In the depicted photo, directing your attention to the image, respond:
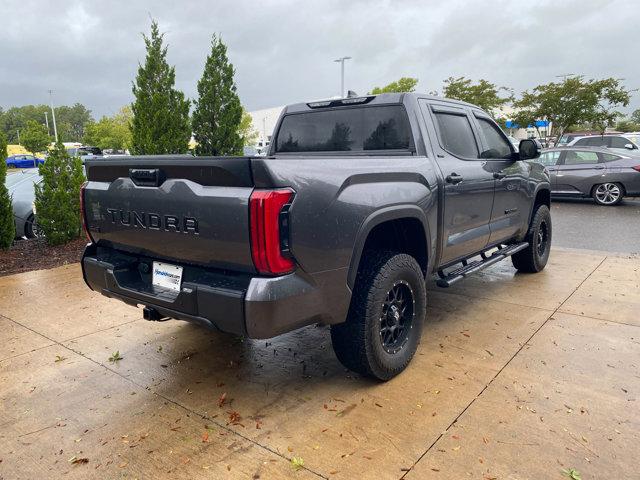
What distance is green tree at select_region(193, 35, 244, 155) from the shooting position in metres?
10.2

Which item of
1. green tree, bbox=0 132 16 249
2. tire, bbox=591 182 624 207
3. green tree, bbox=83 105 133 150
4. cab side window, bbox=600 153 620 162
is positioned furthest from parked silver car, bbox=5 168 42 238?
green tree, bbox=83 105 133 150

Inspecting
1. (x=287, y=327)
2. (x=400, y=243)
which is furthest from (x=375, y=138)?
(x=287, y=327)

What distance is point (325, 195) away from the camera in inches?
105

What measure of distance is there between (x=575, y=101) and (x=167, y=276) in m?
26.2

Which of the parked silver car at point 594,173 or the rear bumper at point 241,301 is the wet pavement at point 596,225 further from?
the rear bumper at point 241,301

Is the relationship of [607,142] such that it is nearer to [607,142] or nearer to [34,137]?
[607,142]

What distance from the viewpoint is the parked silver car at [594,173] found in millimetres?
12094

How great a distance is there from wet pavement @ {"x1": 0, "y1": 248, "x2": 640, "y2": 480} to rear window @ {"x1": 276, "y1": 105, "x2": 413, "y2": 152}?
1648 mm

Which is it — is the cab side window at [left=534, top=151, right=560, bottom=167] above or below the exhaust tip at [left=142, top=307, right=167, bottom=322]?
above

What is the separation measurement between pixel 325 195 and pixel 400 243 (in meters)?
1.13

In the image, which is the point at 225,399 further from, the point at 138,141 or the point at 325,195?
the point at 138,141

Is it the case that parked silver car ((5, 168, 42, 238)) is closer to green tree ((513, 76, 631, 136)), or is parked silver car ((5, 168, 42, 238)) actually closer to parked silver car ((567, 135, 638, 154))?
parked silver car ((567, 135, 638, 154))

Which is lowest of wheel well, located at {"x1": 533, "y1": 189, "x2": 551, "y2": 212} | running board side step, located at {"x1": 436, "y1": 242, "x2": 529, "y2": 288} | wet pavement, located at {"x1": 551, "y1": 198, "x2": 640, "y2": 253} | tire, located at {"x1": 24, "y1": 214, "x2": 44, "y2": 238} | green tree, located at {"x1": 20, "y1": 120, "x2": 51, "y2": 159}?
wet pavement, located at {"x1": 551, "y1": 198, "x2": 640, "y2": 253}

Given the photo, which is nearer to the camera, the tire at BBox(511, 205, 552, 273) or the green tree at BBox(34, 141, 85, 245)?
the tire at BBox(511, 205, 552, 273)
